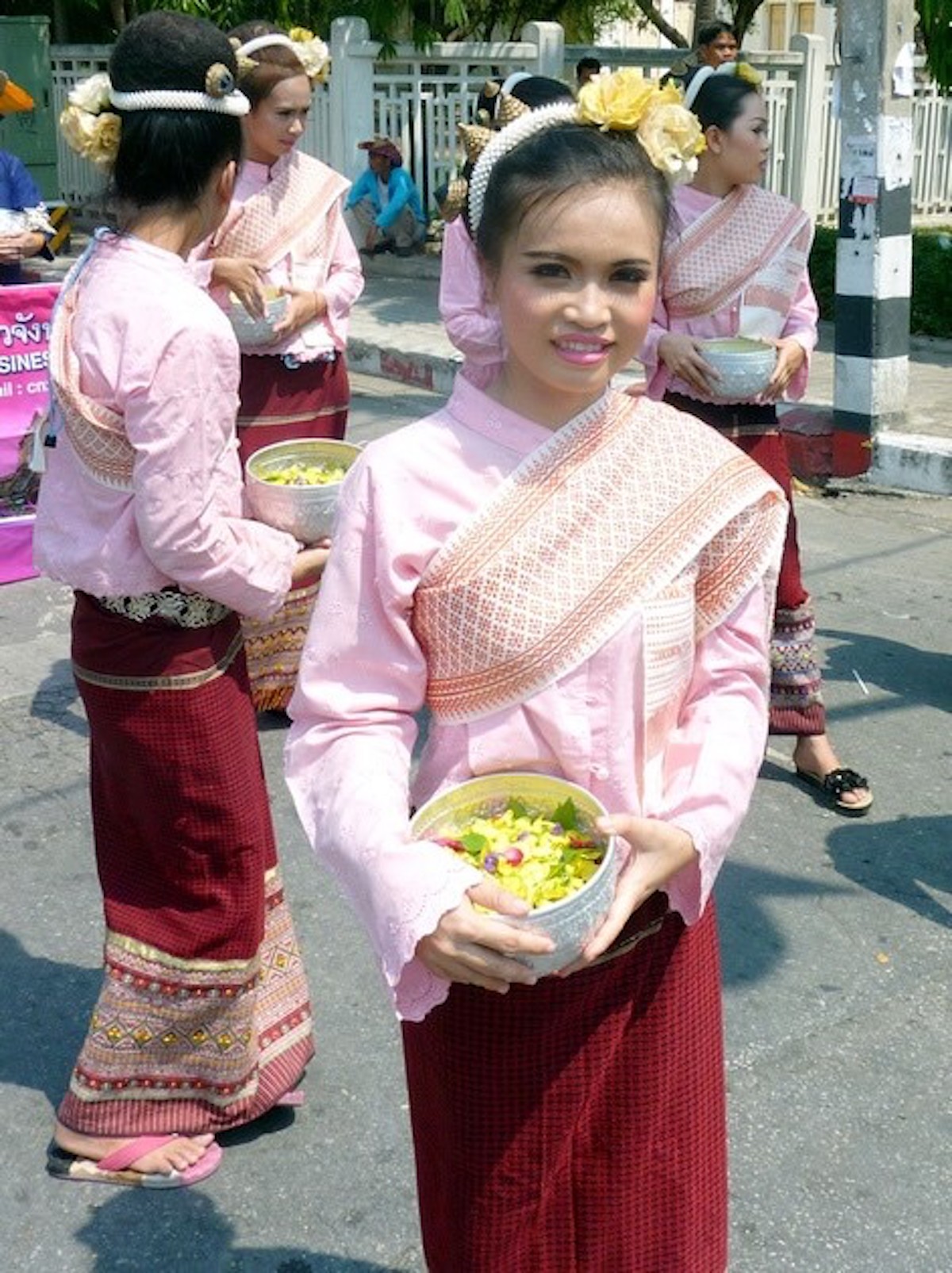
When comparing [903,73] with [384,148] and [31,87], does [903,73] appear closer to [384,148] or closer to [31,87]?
[384,148]

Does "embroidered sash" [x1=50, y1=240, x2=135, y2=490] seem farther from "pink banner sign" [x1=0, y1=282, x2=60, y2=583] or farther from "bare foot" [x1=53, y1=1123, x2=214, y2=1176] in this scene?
"pink banner sign" [x1=0, y1=282, x2=60, y2=583]

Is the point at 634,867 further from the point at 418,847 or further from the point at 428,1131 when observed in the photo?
the point at 428,1131

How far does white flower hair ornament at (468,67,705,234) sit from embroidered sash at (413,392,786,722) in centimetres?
28

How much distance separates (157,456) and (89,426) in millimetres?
149

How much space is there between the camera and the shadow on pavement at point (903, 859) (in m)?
3.76

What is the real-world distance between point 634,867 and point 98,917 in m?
2.23

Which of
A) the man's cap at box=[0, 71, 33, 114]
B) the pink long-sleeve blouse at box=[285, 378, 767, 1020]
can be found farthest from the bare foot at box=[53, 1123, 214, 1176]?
the man's cap at box=[0, 71, 33, 114]

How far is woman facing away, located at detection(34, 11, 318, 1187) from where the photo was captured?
2449 millimetres

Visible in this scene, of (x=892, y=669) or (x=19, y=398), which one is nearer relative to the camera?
(x=892, y=669)

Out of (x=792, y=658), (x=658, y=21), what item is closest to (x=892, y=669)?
(x=792, y=658)

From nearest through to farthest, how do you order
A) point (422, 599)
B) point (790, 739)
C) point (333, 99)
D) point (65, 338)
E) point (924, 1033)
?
point (422, 599) < point (65, 338) < point (924, 1033) < point (790, 739) < point (333, 99)

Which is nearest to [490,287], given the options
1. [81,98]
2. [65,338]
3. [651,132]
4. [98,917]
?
[651,132]

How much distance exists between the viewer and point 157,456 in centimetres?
241

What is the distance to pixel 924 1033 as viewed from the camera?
3.21 meters
